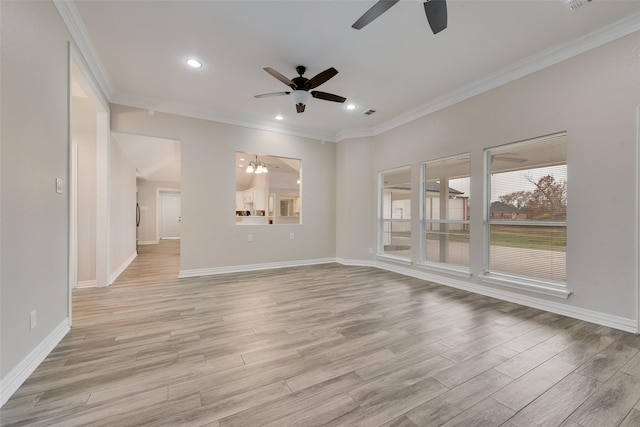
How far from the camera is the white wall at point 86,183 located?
4000 millimetres

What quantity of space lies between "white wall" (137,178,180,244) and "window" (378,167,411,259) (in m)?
9.42

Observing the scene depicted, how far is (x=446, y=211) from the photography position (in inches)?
179

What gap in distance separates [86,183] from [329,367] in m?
4.62

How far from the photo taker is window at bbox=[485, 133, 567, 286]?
10.4 ft

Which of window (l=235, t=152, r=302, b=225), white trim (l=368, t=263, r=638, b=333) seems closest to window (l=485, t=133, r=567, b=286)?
white trim (l=368, t=263, r=638, b=333)

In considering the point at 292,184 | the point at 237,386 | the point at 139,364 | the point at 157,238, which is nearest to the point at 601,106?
the point at 237,386

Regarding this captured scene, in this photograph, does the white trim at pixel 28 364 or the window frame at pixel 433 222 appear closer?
the white trim at pixel 28 364

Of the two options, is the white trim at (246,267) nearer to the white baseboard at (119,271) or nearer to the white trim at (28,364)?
the white baseboard at (119,271)

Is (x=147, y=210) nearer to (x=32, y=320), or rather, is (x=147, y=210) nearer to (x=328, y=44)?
(x=32, y=320)

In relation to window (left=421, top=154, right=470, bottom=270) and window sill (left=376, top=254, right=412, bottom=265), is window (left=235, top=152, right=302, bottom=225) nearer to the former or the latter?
window sill (left=376, top=254, right=412, bottom=265)

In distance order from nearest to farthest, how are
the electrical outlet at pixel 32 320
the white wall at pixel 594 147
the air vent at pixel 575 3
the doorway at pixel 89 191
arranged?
the electrical outlet at pixel 32 320 < the air vent at pixel 575 3 < the white wall at pixel 594 147 < the doorway at pixel 89 191

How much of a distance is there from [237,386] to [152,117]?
4711mm

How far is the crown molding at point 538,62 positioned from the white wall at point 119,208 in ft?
18.7

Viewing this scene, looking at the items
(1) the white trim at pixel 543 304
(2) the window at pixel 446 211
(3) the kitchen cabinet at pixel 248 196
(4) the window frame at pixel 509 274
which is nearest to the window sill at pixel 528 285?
(4) the window frame at pixel 509 274
